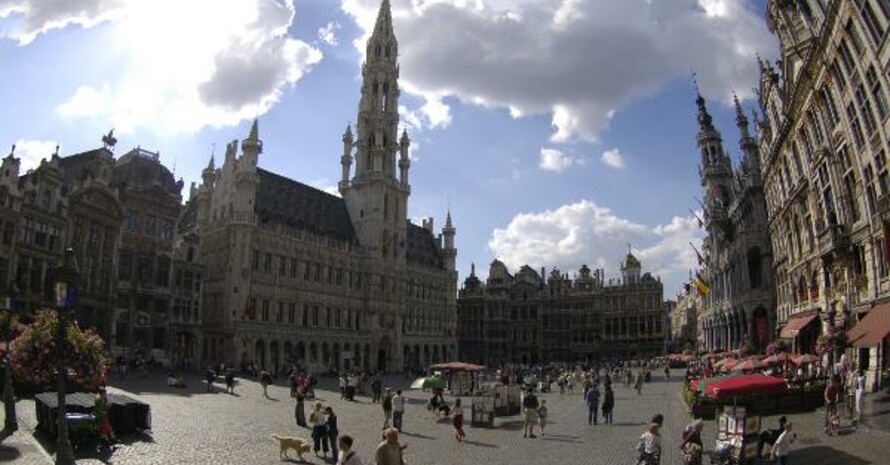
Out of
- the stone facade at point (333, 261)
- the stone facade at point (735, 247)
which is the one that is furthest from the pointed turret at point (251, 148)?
the stone facade at point (735, 247)

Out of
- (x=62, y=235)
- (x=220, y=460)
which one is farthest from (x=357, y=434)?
(x=62, y=235)

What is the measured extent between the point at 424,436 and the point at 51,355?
13088 mm

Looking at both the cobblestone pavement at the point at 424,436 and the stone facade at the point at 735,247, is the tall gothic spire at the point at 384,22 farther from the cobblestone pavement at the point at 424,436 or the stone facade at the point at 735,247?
the cobblestone pavement at the point at 424,436

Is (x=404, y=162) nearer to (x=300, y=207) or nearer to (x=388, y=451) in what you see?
(x=300, y=207)

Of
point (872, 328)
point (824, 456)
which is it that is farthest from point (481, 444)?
point (872, 328)

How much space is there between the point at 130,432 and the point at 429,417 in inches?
536

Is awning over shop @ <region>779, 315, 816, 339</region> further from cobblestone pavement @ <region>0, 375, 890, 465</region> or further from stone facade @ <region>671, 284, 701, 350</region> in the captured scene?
stone facade @ <region>671, 284, 701, 350</region>

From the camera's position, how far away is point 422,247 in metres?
103

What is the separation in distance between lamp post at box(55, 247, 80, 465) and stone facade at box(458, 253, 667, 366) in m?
104

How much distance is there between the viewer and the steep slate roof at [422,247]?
99.1 metres

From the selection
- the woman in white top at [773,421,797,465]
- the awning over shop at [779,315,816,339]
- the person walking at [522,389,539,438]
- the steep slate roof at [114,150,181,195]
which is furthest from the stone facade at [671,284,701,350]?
the woman in white top at [773,421,797,465]

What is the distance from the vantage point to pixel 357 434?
2281cm

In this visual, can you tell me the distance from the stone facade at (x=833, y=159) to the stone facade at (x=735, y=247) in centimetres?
1257

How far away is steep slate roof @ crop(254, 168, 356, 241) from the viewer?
242ft
